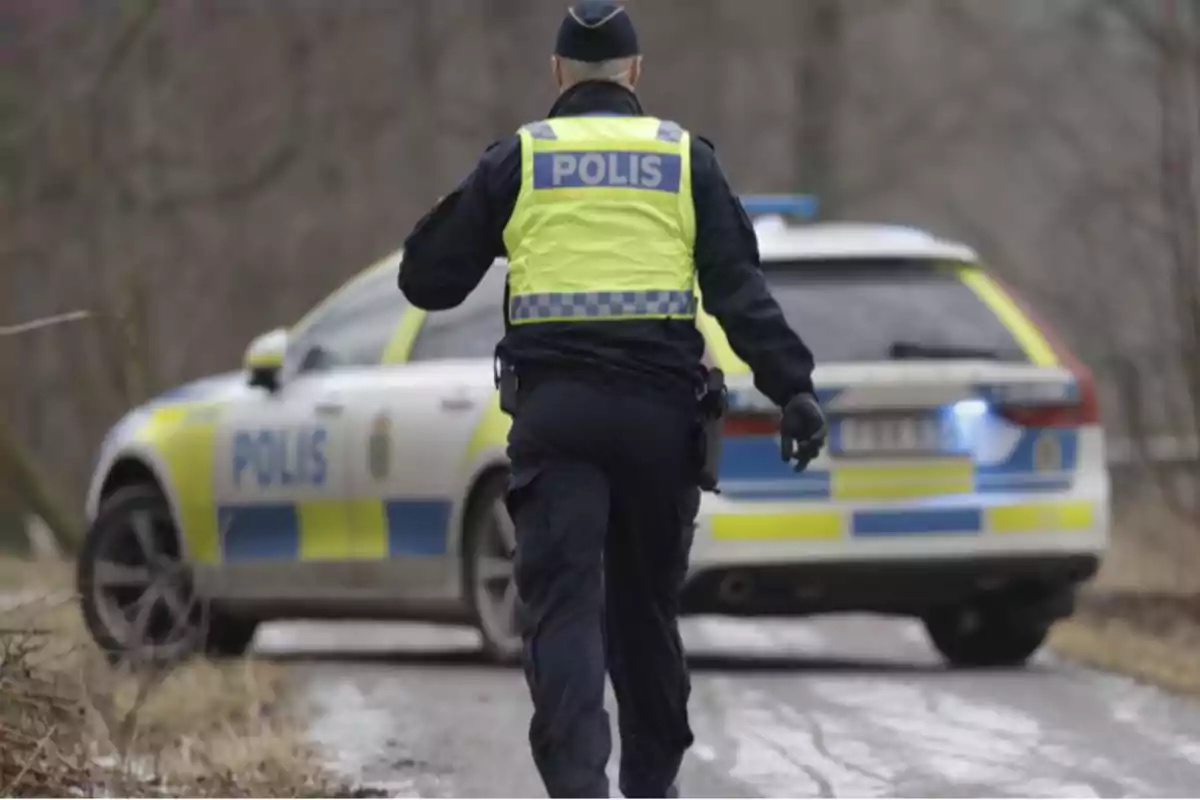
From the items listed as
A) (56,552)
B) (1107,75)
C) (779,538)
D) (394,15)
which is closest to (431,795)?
(779,538)

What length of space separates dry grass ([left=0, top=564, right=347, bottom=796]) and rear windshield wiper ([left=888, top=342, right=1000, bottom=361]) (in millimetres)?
2510

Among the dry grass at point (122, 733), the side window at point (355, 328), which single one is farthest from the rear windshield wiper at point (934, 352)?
the dry grass at point (122, 733)

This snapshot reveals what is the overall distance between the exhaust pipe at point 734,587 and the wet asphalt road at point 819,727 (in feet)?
0.97

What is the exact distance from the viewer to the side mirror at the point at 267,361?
11867 mm

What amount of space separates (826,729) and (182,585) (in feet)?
11.4

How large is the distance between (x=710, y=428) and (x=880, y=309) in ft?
15.0

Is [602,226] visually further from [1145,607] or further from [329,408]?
[1145,607]

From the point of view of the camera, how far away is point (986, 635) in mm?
12117

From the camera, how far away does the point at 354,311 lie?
12078 mm

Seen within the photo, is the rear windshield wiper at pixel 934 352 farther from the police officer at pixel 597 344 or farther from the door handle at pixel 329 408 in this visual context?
the police officer at pixel 597 344

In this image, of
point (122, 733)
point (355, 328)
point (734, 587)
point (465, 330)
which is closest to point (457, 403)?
point (465, 330)

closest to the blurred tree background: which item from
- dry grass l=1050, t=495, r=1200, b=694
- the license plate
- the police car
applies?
dry grass l=1050, t=495, r=1200, b=694

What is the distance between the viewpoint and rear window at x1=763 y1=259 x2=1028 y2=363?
36.6 feet

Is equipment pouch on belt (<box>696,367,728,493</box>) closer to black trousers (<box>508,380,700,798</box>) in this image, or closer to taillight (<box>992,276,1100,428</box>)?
black trousers (<box>508,380,700,798</box>)
